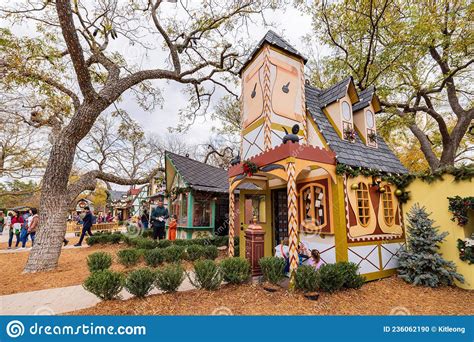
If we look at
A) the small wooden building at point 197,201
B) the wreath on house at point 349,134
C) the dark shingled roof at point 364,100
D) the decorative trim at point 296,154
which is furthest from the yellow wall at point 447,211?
the small wooden building at point 197,201

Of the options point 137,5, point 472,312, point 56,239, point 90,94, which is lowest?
point 472,312

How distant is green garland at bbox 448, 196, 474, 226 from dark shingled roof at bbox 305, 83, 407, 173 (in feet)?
5.46

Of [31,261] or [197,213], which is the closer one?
[31,261]

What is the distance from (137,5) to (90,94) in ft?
15.6

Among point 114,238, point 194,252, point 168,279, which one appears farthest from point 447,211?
point 114,238

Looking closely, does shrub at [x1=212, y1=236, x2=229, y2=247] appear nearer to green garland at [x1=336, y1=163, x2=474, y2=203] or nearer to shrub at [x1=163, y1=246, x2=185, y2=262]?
shrub at [x1=163, y1=246, x2=185, y2=262]

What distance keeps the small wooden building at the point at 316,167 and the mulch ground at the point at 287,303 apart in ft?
2.93

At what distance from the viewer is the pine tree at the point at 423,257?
17.7ft

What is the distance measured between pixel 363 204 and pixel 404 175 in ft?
6.20

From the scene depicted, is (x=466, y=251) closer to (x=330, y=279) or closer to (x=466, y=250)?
(x=466, y=250)
